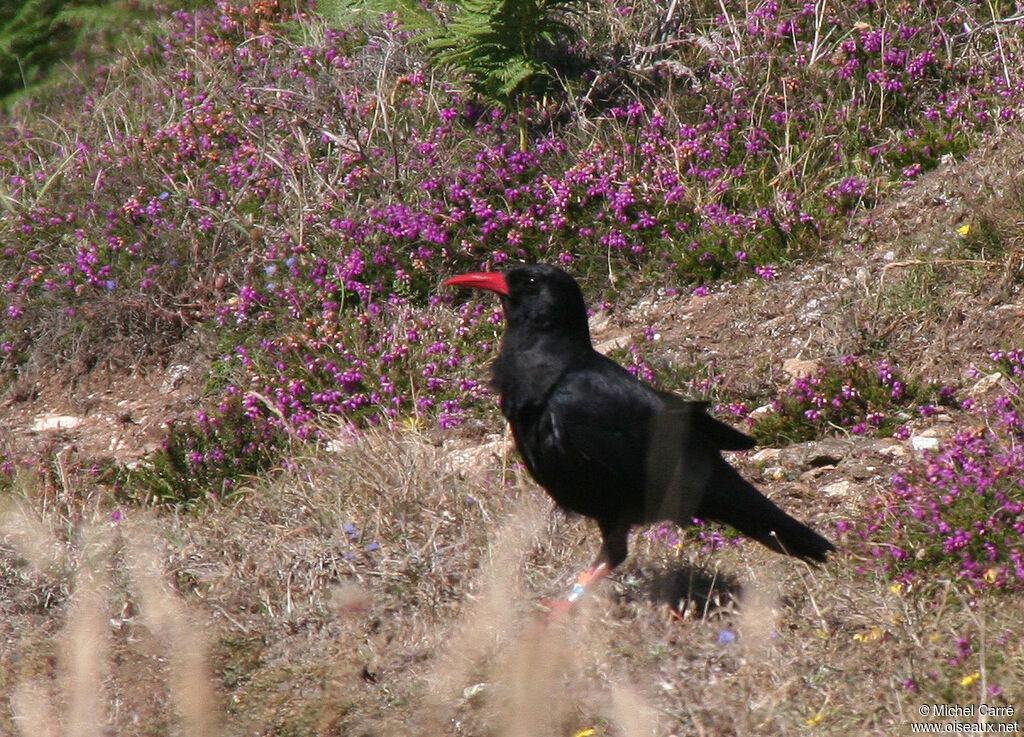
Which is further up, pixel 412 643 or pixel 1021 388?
pixel 1021 388

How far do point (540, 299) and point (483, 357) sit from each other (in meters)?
1.55

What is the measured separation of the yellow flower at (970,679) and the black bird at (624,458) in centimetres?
96

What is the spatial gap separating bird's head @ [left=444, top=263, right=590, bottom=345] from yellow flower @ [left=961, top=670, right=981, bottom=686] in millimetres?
2141

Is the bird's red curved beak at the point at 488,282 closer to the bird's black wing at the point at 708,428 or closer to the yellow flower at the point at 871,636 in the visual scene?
the bird's black wing at the point at 708,428

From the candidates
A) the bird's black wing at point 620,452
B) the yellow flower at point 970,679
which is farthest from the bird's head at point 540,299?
the yellow flower at point 970,679

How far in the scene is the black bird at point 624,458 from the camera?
4625mm

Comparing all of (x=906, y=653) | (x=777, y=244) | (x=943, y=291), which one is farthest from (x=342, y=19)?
(x=906, y=653)

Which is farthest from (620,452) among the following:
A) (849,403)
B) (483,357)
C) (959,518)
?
(483,357)

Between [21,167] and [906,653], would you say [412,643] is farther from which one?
[21,167]

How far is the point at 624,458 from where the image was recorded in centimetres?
470

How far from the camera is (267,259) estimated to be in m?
7.31

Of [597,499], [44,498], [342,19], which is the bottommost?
[44,498]

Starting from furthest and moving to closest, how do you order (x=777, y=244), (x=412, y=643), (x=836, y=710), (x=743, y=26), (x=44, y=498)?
(x=743, y=26) → (x=777, y=244) → (x=44, y=498) → (x=412, y=643) → (x=836, y=710)

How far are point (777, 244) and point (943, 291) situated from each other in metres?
1.02
